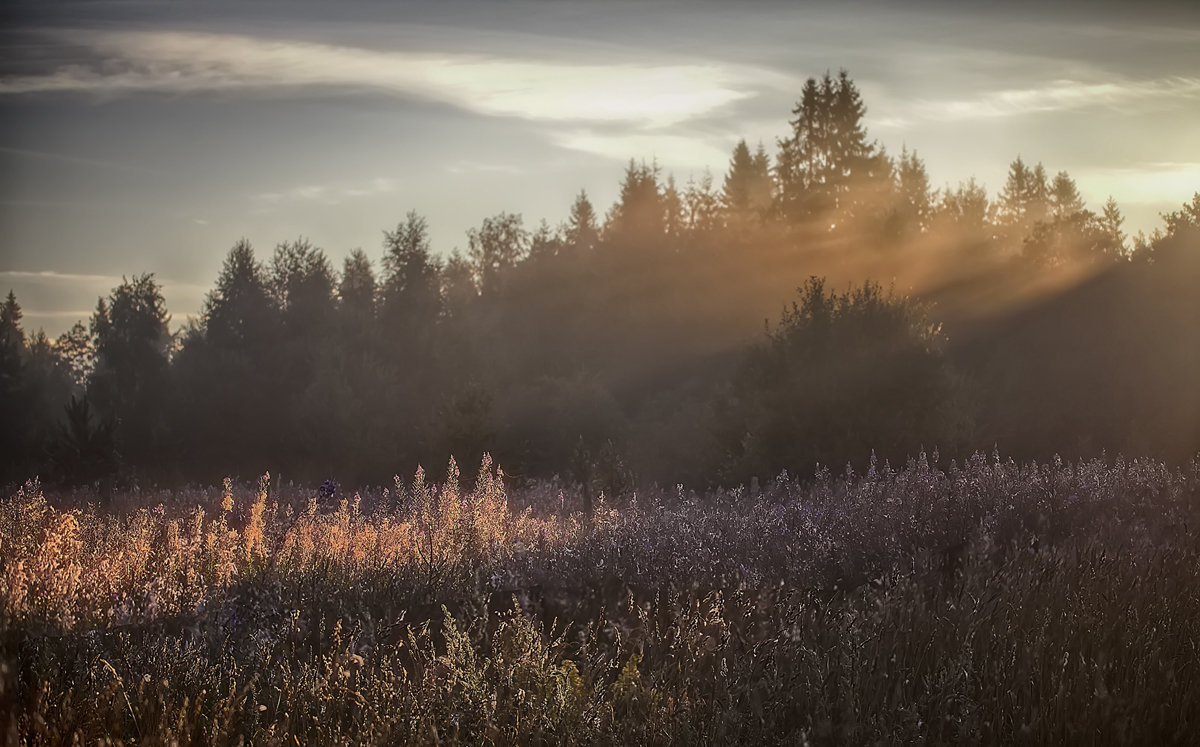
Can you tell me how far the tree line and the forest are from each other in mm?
158

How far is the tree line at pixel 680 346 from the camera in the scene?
65.2ft

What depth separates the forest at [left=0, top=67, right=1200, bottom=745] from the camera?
11.9ft

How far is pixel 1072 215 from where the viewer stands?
45906 millimetres

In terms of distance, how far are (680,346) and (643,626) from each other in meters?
43.8

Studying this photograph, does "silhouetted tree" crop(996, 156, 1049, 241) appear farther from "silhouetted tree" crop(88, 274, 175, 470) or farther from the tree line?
"silhouetted tree" crop(88, 274, 175, 470)

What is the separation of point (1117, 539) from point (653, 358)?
135 feet

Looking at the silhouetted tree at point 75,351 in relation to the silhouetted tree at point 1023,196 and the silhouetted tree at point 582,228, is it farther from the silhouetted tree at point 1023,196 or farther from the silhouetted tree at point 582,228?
the silhouetted tree at point 1023,196

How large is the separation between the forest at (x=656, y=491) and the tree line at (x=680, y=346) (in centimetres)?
16

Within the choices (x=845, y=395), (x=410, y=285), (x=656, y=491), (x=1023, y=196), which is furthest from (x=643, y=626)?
(x=1023, y=196)

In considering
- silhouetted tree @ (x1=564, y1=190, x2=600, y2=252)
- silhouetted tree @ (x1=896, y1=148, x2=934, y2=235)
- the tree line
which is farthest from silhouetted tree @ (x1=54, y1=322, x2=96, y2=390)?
silhouetted tree @ (x1=896, y1=148, x2=934, y2=235)

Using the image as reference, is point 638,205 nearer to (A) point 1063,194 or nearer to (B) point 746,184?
(B) point 746,184

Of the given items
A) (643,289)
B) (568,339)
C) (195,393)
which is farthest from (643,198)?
(195,393)

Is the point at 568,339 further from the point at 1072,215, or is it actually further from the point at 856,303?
the point at 856,303

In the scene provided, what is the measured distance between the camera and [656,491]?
53.2 feet
